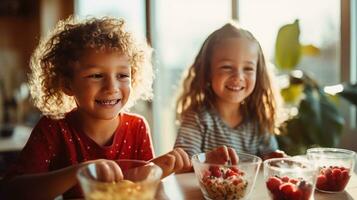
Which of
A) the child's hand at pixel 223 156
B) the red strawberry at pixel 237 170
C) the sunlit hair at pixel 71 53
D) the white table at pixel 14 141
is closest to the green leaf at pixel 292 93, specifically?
the sunlit hair at pixel 71 53

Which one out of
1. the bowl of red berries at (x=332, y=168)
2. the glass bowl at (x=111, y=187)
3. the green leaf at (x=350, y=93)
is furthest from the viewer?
the green leaf at (x=350, y=93)

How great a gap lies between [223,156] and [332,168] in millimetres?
258

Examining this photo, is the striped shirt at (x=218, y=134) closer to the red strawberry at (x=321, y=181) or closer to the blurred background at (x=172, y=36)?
the blurred background at (x=172, y=36)

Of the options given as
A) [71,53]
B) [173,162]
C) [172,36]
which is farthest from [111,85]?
[172,36]

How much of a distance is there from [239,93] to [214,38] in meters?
0.22

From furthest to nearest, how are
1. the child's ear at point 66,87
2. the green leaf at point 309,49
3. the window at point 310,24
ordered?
the window at point 310,24
the green leaf at point 309,49
the child's ear at point 66,87

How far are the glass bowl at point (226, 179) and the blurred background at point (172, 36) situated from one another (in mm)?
813

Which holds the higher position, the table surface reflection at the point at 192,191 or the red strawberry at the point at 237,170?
the red strawberry at the point at 237,170

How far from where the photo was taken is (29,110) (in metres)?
3.99

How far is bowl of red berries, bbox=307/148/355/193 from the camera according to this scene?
39.4 inches

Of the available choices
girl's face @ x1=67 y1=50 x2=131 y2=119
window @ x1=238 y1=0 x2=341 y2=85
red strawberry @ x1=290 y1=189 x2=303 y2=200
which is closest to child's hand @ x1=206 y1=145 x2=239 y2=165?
red strawberry @ x1=290 y1=189 x2=303 y2=200

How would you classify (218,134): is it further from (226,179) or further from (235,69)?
(226,179)

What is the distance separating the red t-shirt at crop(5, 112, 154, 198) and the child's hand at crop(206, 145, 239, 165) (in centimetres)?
29

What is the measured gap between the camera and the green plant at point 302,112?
2010mm
